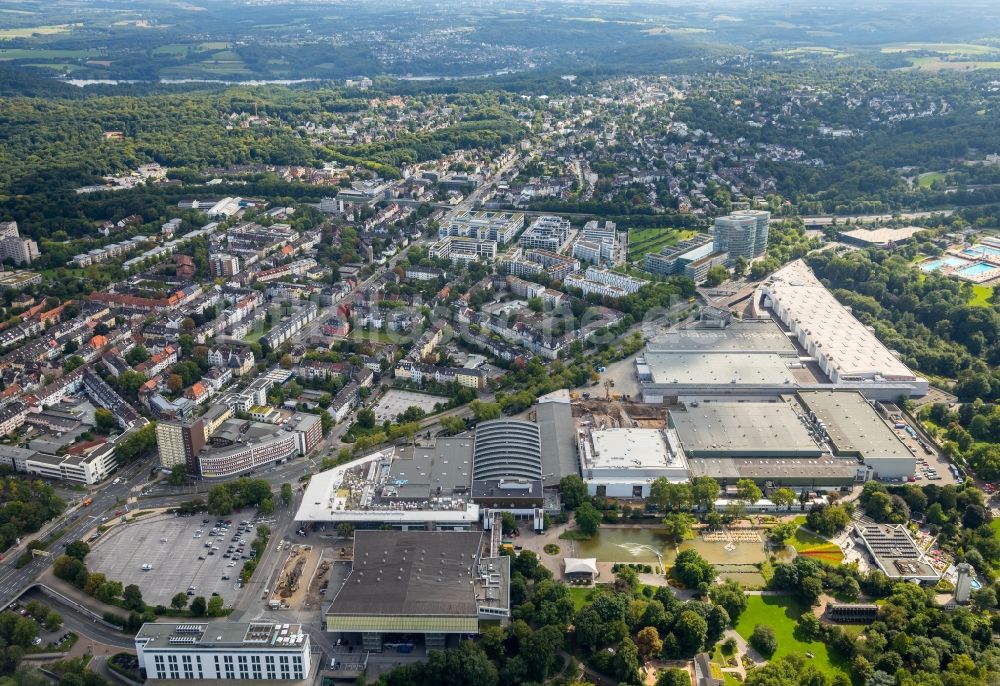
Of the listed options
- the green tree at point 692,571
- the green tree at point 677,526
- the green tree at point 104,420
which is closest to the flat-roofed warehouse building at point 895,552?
the green tree at point 692,571

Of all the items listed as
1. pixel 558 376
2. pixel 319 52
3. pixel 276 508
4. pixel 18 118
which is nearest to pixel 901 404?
pixel 558 376

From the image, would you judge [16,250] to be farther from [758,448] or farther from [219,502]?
[758,448]

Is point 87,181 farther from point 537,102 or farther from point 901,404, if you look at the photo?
point 901,404

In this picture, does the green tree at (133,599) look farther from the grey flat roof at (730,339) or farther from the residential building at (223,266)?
the residential building at (223,266)

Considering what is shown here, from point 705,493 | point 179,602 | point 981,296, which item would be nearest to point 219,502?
point 179,602

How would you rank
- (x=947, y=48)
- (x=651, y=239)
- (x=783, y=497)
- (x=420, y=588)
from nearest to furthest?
1. (x=420, y=588)
2. (x=783, y=497)
3. (x=651, y=239)
4. (x=947, y=48)
